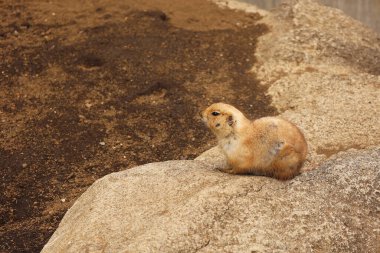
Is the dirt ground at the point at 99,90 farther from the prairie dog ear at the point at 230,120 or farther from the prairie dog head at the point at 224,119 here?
the prairie dog ear at the point at 230,120

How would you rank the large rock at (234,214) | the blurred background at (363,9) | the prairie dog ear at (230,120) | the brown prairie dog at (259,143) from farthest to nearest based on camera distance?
the blurred background at (363,9)
the prairie dog ear at (230,120)
the brown prairie dog at (259,143)
the large rock at (234,214)

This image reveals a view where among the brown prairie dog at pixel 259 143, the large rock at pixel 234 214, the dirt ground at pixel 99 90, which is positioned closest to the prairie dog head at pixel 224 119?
the brown prairie dog at pixel 259 143

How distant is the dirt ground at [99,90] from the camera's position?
8617 mm

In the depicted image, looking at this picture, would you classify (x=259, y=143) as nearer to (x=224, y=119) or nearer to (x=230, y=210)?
(x=224, y=119)

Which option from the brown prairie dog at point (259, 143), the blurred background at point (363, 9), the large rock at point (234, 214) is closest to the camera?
the large rock at point (234, 214)

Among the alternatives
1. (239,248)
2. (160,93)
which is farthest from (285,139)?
(160,93)

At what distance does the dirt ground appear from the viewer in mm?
8617

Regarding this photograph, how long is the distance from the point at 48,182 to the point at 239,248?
167 inches

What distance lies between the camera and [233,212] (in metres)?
5.34

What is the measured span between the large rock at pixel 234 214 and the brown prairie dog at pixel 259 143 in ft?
0.51

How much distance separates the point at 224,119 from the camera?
6.16 meters

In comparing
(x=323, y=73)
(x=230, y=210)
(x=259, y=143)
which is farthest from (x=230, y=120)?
(x=323, y=73)

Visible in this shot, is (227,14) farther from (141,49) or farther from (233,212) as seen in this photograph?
(233,212)

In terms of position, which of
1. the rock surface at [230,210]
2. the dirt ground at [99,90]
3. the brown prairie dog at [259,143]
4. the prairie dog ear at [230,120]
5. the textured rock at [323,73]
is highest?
the prairie dog ear at [230,120]
